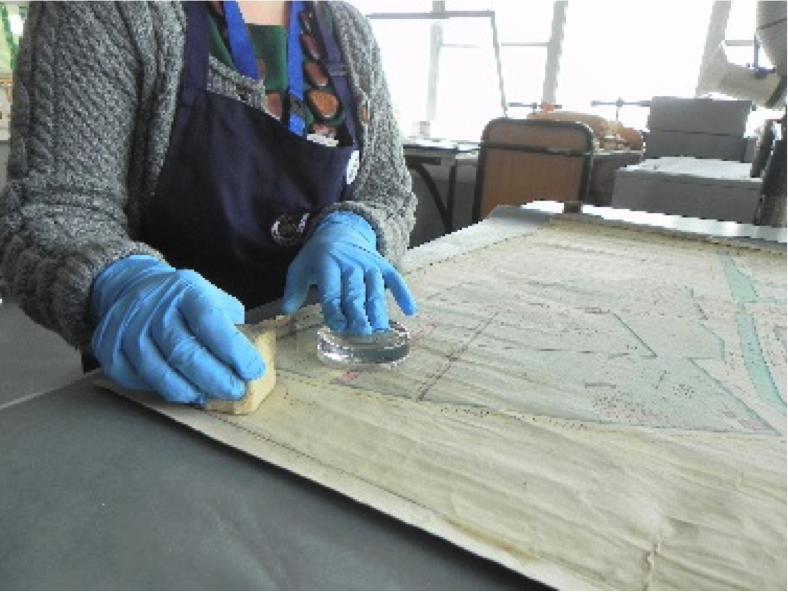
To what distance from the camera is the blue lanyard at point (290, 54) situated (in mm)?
826

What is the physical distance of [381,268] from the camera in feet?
2.34

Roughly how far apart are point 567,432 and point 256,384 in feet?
0.83

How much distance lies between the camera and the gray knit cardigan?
602 mm

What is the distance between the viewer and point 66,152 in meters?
0.68

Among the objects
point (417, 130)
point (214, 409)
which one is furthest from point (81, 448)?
point (417, 130)

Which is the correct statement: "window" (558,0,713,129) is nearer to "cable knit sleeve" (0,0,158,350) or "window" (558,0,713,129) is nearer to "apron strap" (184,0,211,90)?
"apron strap" (184,0,211,90)

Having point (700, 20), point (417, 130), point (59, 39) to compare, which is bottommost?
point (417, 130)

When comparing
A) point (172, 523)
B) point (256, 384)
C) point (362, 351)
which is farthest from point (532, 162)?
point (172, 523)

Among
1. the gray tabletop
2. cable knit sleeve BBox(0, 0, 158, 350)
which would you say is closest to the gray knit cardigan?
cable knit sleeve BBox(0, 0, 158, 350)

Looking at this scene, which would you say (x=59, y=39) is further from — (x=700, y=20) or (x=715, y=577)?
(x=700, y=20)

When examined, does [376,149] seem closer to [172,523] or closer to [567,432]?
[567,432]

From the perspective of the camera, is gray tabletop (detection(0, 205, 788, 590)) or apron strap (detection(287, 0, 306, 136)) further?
apron strap (detection(287, 0, 306, 136))

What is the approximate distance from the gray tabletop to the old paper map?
0.02 m

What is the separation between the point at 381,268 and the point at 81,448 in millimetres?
373
